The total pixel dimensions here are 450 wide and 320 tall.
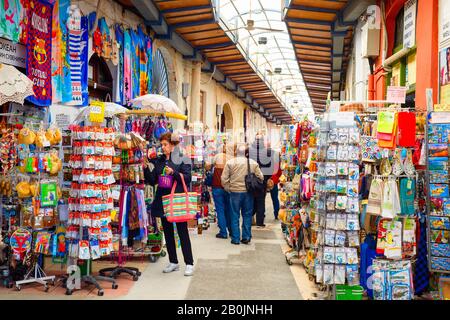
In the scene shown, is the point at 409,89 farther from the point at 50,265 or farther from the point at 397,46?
the point at 50,265

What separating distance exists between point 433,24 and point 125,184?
156 inches

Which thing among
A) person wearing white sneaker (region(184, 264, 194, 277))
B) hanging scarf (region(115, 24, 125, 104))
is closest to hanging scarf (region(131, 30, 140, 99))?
hanging scarf (region(115, 24, 125, 104))

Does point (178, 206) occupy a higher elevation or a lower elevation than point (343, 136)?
lower

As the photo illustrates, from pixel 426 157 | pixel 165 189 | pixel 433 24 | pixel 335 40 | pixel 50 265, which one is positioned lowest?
pixel 50 265

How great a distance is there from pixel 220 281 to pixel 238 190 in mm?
2149

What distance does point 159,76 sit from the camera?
11.0 m

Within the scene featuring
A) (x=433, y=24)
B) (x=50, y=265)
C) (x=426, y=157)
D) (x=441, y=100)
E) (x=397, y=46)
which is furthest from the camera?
(x=397, y=46)

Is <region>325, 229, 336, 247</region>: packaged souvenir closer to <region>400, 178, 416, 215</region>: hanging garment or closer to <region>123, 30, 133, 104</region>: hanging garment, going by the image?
<region>400, 178, 416, 215</region>: hanging garment

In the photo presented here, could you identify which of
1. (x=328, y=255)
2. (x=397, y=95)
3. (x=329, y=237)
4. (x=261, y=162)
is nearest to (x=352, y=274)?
(x=328, y=255)

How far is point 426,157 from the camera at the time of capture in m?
4.22

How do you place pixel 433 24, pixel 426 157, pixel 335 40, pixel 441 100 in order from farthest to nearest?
pixel 335 40
pixel 433 24
pixel 441 100
pixel 426 157

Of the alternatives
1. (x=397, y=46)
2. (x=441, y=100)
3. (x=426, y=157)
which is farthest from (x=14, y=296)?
(x=397, y=46)

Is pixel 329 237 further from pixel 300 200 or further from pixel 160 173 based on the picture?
pixel 160 173

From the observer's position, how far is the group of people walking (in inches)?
199
